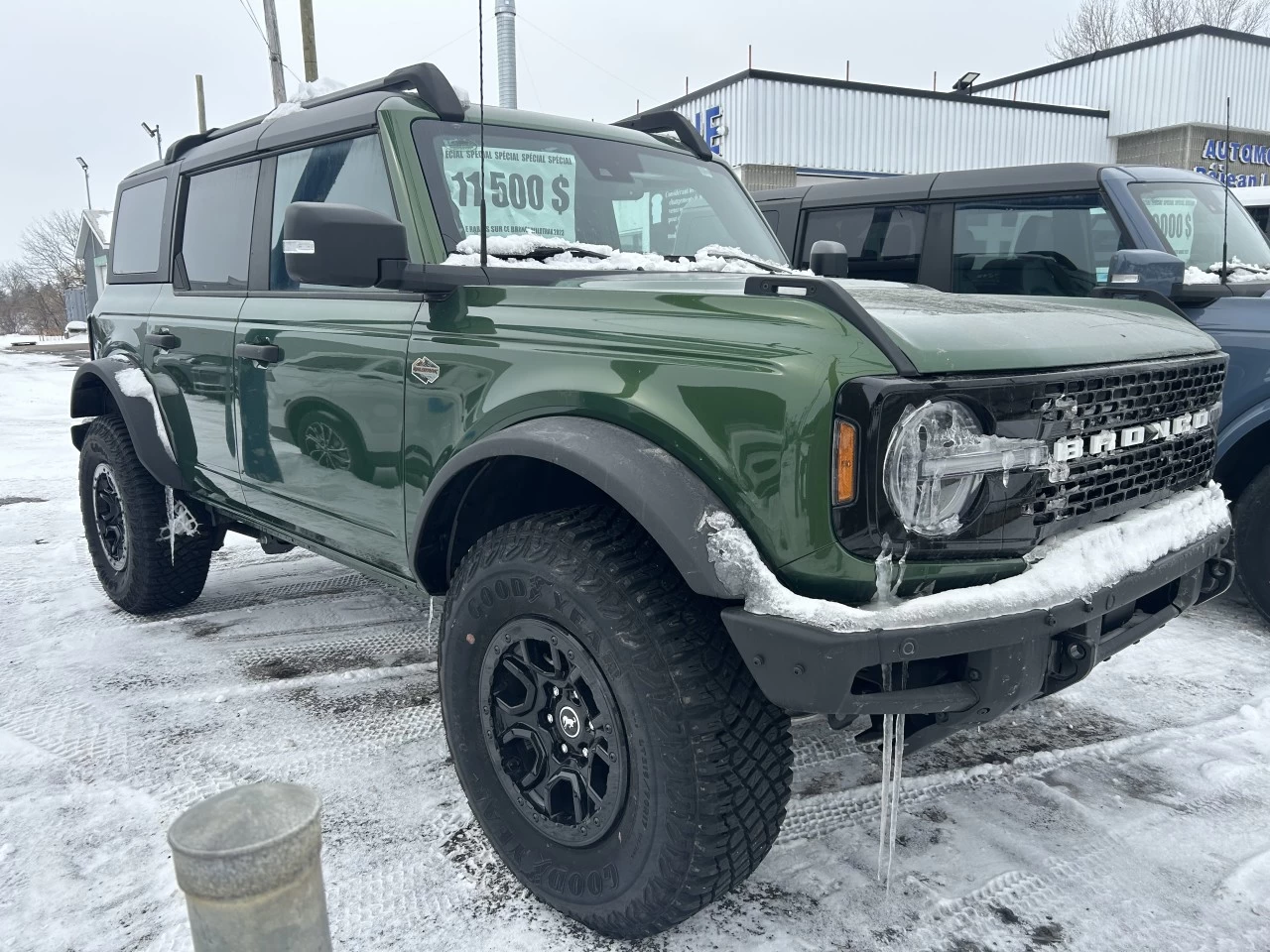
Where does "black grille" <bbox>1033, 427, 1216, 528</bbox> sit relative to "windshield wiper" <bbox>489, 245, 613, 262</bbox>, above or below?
below

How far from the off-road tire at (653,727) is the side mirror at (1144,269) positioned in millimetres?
2789

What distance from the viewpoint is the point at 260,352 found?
3168 millimetres

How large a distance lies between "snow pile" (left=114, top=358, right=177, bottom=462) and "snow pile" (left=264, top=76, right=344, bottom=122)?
1.26 m

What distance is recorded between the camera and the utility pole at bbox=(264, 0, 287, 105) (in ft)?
57.4

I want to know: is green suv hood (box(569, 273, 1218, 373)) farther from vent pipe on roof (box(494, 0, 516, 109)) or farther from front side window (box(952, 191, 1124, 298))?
vent pipe on roof (box(494, 0, 516, 109))

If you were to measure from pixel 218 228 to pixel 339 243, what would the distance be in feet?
6.10

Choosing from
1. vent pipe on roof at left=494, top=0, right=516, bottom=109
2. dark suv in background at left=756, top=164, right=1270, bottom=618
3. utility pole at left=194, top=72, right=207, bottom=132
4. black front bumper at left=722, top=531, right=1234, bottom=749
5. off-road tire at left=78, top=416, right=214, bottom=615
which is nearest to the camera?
black front bumper at left=722, top=531, right=1234, bottom=749

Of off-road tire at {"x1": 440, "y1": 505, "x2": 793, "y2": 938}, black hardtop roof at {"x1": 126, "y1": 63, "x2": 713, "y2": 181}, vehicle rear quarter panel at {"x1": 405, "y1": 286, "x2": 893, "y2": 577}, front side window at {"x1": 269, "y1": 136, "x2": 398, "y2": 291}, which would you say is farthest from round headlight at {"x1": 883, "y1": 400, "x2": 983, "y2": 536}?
black hardtop roof at {"x1": 126, "y1": 63, "x2": 713, "y2": 181}

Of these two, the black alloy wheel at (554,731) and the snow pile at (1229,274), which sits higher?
the snow pile at (1229,274)

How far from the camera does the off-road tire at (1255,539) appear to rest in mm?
3938

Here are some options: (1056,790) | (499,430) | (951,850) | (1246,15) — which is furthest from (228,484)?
(1246,15)

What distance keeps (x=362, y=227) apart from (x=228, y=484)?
172cm

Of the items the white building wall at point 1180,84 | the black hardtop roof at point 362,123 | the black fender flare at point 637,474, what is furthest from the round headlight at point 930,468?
the white building wall at point 1180,84

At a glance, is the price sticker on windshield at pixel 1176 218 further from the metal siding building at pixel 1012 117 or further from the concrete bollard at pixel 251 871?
the metal siding building at pixel 1012 117
